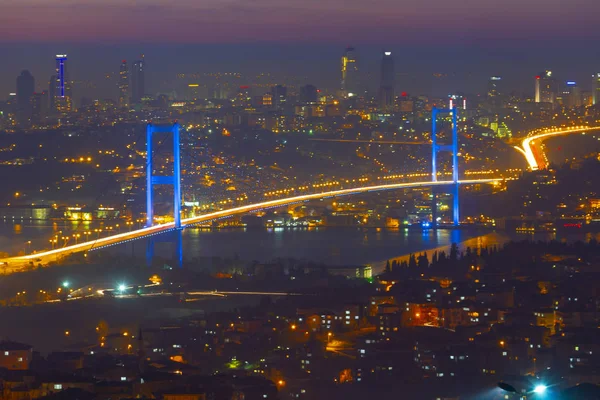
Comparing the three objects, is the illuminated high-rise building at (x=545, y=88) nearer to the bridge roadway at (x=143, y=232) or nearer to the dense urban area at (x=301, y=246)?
the dense urban area at (x=301, y=246)

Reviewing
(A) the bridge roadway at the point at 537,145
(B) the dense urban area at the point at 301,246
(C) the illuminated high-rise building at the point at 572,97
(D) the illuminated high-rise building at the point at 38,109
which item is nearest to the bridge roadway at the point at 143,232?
(B) the dense urban area at the point at 301,246

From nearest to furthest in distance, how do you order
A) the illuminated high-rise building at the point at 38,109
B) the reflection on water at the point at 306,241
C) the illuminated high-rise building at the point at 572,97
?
the reflection on water at the point at 306,241, the illuminated high-rise building at the point at 38,109, the illuminated high-rise building at the point at 572,97

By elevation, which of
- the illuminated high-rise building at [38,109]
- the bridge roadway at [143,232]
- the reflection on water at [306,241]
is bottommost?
the reflection on water at [306,241]

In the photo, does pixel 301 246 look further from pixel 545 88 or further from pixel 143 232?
pixel 545 88

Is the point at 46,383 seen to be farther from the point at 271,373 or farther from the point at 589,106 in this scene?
the point at 589,106

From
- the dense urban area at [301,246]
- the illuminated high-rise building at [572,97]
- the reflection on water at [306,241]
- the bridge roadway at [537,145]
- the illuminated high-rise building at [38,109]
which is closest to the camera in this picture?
the dense urban area at [301,246]

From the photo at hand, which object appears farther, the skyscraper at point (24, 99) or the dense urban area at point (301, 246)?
the skyscraper at point (24, 99)

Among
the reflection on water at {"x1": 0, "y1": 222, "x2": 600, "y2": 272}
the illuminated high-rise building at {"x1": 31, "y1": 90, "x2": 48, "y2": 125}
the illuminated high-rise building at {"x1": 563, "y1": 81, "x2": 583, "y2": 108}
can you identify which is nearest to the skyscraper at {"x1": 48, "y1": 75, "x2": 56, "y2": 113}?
the illuminated high-rise building at {"x1": 31, "y1": 90, "x2": 48, "y2": 125}

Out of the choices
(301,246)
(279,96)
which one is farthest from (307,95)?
(301,246)
